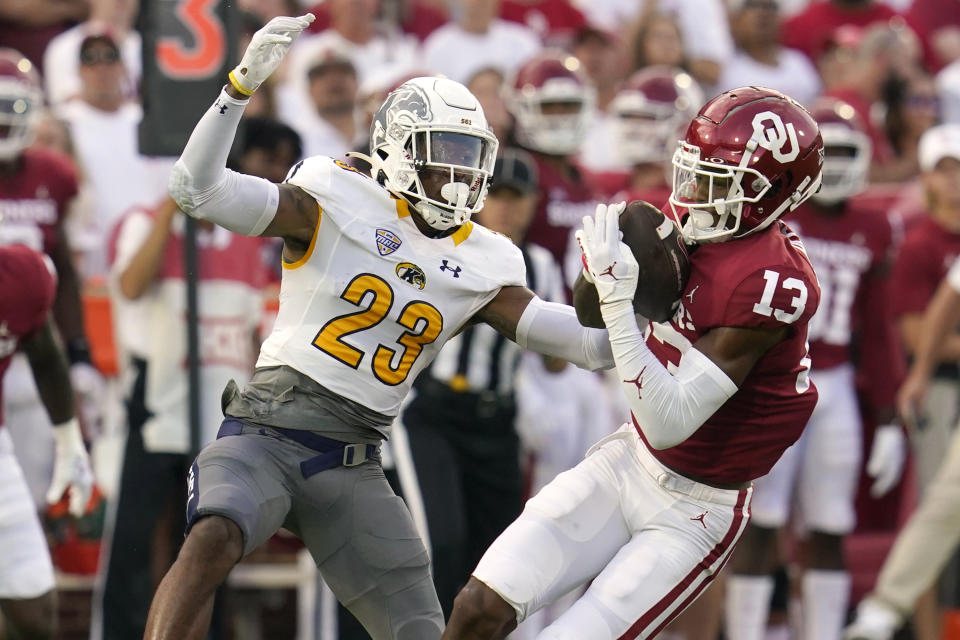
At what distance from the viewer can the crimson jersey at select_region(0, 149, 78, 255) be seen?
6.39 metres

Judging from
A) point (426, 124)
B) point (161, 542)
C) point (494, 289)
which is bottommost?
point (161, 542)

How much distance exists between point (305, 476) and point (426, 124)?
3.09 ft

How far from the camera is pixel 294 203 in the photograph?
163 inches

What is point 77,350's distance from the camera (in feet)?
20.8

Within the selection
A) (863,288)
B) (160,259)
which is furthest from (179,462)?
(863,288)

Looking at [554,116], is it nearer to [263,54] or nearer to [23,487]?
[23,487]

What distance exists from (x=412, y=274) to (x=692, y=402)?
0.79 metres

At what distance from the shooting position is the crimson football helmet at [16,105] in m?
6.37

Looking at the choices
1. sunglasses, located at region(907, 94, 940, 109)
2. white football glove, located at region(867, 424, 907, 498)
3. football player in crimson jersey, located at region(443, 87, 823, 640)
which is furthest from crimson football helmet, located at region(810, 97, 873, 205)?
football player in crimson jersey, located at region(443, 87, 823, 640)

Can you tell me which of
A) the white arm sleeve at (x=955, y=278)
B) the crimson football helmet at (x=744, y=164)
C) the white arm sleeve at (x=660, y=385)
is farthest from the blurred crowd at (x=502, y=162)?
the white arm sleeve at (x=660, y=385)

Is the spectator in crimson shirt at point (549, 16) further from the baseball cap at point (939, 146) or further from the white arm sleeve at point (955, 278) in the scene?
the white arm sleeve at point (955, 278)

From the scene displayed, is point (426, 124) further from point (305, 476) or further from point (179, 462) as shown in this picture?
point (179, 462)

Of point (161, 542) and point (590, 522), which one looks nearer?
point (590, 522)

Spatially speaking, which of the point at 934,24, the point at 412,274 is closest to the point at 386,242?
the point at 412,274
